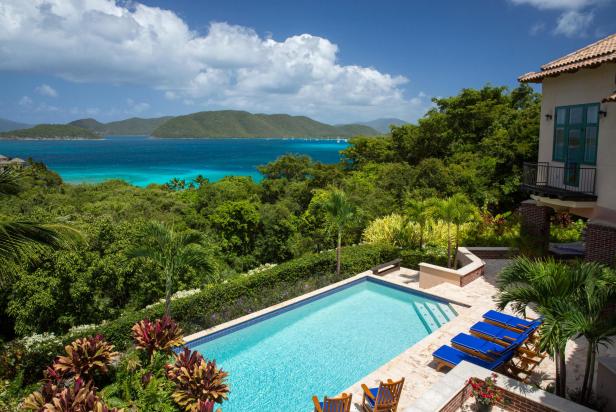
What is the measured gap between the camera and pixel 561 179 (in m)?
11.9

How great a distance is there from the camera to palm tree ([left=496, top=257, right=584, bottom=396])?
5562 mm

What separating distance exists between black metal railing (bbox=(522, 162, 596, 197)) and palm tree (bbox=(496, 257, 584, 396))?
5.62m

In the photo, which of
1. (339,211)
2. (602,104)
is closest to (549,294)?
(602,104)

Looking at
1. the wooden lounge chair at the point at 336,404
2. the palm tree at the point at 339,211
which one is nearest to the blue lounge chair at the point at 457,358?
the wooden lounge chair at the point at 336,404

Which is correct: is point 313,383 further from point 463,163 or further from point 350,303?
point 463,163

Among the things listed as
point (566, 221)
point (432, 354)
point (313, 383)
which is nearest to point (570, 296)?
point (432, 354)

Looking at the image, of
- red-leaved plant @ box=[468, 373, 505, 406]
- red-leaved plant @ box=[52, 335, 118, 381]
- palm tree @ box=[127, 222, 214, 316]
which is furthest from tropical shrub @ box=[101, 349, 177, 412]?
red-leaved plant @ box=[468, 373, 505, 406]

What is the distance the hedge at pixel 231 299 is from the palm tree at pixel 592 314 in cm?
797

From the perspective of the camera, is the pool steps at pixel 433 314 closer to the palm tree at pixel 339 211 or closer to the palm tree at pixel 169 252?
the palm tree at pixel 339 211

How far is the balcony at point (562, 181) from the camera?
1073 cm

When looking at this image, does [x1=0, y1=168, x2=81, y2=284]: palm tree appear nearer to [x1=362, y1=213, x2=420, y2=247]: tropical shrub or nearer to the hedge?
the hedge

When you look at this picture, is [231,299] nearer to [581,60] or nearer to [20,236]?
[20,236]

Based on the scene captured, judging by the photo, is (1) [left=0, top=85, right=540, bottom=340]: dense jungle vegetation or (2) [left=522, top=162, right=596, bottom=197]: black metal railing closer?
(2) [left=522, top=162, right=596, bottom=197]: black metal railing

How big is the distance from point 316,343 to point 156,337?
397 centimetres
